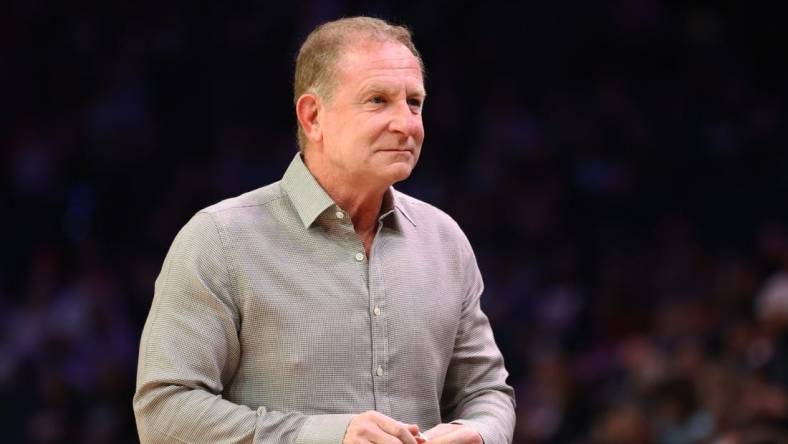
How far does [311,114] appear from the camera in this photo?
7.34ft

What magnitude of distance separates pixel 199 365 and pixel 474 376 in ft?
1.82

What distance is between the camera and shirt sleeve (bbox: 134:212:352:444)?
6.73 ft

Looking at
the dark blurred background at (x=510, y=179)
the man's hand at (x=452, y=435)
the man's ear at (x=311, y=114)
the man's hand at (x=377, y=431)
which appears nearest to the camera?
the man's hand at (x=377, y=431)

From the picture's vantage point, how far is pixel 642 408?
467 cm

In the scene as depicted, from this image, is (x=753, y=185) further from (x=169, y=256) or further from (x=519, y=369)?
(x=169, y=256)

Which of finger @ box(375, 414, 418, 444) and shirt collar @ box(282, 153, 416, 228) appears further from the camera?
shirt collar @ box(282, 153, 416, 228)

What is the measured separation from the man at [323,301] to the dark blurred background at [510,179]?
8.11 ft

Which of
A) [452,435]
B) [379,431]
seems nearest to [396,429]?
[379,431]

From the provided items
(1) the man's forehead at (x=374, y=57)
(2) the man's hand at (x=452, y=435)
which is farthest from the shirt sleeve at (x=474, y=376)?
(1) the man's forehead at (x=374, y=57)

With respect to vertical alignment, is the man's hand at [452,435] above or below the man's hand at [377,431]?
below

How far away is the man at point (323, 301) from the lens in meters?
2.08

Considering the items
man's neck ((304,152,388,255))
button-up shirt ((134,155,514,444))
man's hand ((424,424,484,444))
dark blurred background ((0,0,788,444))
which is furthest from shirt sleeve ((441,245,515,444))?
dark blurred background ((0,0,788,444))

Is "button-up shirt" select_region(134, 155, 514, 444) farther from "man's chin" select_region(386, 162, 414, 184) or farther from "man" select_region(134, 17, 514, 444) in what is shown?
"man's chin" select_region(386, 162, 414, 184)

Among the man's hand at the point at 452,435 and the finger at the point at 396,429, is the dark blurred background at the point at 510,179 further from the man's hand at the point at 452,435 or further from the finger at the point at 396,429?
the finger at the point at 396,429
